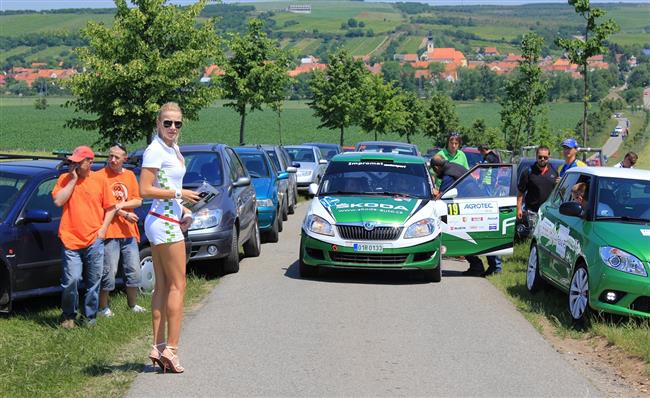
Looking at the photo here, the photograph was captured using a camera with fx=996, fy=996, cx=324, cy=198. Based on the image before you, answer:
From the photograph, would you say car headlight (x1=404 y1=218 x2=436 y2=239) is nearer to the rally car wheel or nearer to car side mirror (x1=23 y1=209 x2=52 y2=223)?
the rally car wheel

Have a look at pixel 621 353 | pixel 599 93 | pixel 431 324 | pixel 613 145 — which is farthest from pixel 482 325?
pixel 599 93

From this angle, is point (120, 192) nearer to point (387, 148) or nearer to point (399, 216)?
point (399, 216)

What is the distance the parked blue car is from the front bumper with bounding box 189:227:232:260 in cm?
400

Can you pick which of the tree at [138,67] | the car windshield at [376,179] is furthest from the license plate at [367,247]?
the tree at [138,67]

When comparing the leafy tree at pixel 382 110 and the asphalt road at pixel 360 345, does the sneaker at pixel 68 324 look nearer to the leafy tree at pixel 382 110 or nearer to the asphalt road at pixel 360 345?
the asphalt road at pixel 360 345

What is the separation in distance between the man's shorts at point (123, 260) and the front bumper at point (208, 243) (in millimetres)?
2395

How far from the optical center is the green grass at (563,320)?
866 cm

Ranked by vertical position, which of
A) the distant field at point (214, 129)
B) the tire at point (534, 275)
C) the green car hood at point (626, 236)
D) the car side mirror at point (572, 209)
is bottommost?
the distant field at point (214, 129)

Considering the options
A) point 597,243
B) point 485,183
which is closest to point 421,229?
point 485,183

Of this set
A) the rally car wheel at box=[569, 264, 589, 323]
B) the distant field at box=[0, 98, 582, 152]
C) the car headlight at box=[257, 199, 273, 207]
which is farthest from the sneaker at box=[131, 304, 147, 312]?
the distant field at box=[0, 98, 582, 152]

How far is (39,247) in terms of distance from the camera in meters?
9.72

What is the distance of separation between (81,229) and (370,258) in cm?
431

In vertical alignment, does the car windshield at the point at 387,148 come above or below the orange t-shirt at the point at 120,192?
below

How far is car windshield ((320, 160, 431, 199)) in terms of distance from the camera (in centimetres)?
1356
